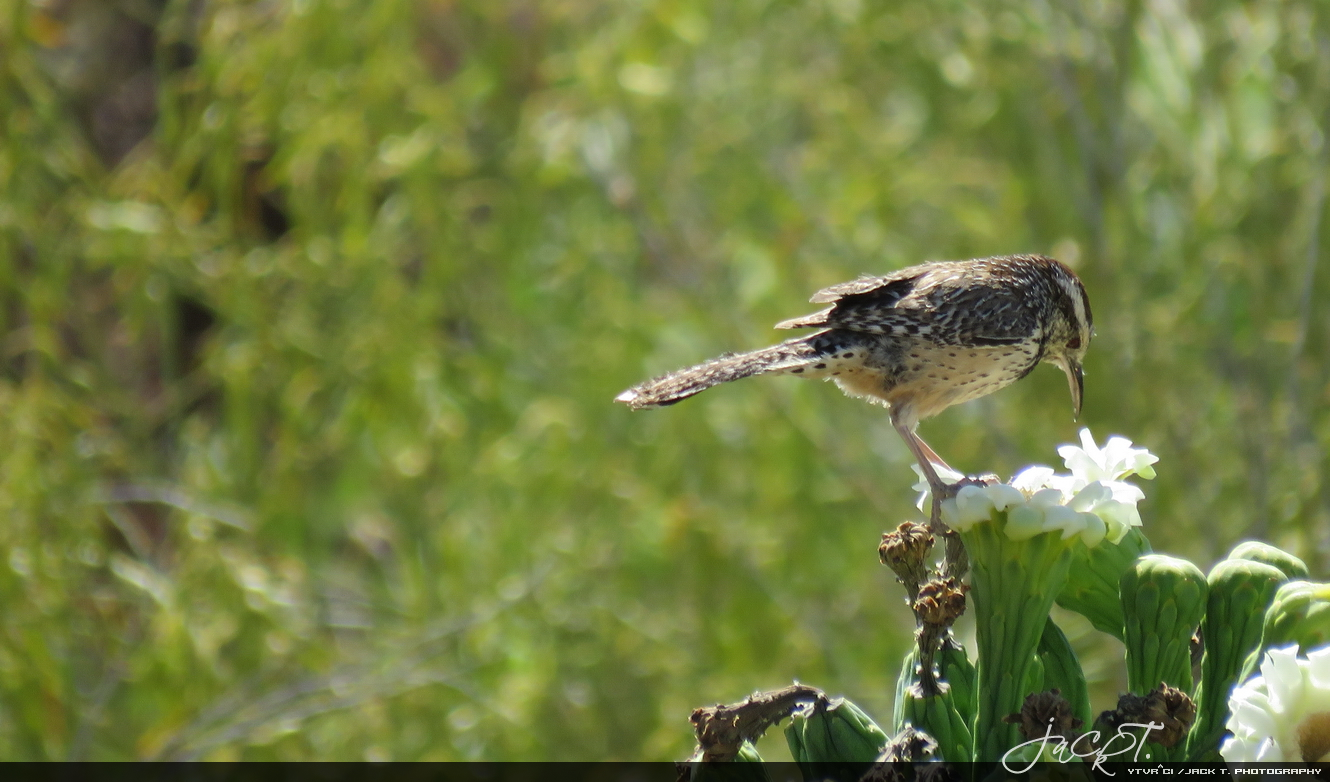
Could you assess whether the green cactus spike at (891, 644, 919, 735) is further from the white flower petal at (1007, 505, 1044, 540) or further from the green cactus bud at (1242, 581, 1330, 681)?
the green cactus bud at (1242, 581, 1330, 681)

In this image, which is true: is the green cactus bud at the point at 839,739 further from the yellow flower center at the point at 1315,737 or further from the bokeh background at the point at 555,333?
the bokeh background at the point at 555,333

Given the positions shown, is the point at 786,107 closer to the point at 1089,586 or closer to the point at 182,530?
the point at 182,530

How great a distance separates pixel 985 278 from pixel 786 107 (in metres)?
2.59

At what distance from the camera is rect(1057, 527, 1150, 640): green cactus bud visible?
1.26 m

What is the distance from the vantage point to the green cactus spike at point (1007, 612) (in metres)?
1.14

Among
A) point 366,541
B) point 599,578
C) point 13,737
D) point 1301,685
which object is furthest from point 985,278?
point 366,541

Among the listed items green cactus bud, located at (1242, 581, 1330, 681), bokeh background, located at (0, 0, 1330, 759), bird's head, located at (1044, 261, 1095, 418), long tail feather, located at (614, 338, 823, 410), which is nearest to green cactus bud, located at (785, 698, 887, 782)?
green cactus bud, located at (1242, 581, 1330, 681)

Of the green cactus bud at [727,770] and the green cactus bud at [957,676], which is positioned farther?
the green cactus bud at [957,676]

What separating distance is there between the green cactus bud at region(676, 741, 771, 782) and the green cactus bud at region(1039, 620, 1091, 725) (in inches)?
11.7

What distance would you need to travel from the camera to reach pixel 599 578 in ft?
13.6

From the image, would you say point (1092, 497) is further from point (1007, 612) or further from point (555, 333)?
point (555, 333)

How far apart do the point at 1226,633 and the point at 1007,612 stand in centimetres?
22

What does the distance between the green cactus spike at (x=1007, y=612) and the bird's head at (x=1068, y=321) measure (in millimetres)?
Answer: 1173

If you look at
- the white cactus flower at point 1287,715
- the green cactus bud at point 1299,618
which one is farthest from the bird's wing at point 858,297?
the white cactus flower at point 1287,715
